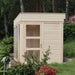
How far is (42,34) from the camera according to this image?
852 centimetres

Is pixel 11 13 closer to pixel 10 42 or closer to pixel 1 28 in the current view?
pixel 1 28

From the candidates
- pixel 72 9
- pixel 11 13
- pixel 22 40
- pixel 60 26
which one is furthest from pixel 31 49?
pixel 72 9

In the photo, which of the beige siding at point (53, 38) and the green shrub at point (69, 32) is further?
the green shrub at point (69, 32)

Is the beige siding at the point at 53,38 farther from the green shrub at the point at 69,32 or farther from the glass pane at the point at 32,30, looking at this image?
the green shrub at the point at 69,32

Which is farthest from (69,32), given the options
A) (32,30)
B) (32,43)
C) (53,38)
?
(32,43)

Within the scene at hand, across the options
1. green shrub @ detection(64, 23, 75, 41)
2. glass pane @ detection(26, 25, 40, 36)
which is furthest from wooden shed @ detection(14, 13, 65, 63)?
green shrub @ detection(64, 23, 75, 41)

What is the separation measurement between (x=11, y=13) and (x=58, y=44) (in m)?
18.9

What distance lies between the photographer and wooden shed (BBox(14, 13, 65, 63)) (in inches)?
333

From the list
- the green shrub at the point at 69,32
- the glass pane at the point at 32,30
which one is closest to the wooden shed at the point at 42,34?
the glass pane at the point at 32,30

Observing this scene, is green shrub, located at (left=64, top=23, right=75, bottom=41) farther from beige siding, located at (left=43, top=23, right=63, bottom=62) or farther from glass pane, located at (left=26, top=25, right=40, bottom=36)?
glass pane, located at (left=26, top=25, right=40, bottom=36)

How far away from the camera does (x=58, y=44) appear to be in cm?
861

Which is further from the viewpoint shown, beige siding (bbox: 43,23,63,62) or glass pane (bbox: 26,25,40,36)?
glass pane (bbox: 26,25,40,36)

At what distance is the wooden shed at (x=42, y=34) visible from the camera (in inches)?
333

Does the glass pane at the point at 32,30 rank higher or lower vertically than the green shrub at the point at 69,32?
higher
